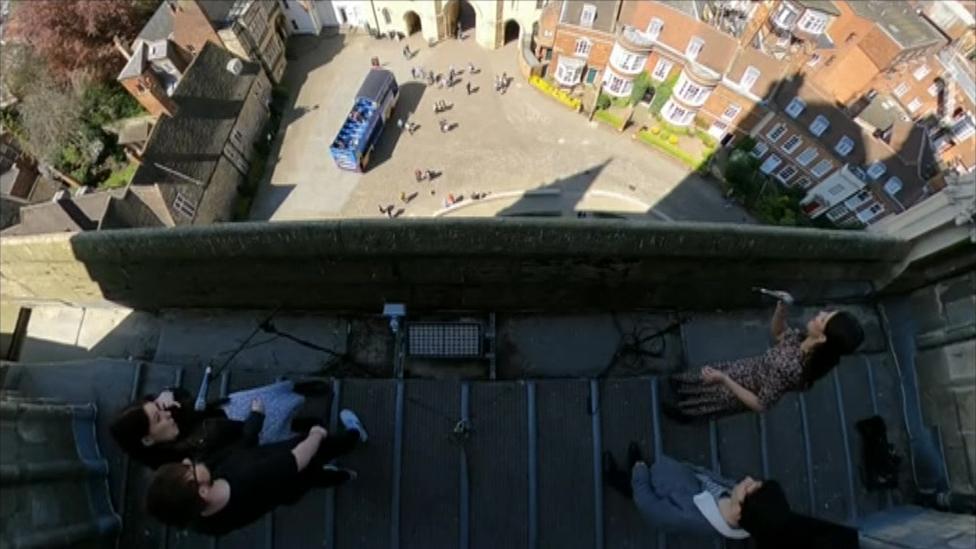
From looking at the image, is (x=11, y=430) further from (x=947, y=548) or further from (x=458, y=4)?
(x=458, y=4)

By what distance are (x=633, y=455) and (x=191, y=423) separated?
13.4ft

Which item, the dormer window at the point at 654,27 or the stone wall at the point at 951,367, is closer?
the stone wall at the point at 951,367

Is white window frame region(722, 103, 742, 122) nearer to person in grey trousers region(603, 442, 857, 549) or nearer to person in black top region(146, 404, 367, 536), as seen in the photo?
person in grey trousers region(603, 442, 857, 549)

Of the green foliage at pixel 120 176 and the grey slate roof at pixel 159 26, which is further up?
the grey slate roof at pixel 159 26

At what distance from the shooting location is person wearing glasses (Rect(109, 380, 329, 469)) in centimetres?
422

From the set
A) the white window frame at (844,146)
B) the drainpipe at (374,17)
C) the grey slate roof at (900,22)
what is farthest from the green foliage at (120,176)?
the grey slate roof at (900,22)

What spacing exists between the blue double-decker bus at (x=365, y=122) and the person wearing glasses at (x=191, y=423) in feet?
61.7

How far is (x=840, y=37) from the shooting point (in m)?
23.0

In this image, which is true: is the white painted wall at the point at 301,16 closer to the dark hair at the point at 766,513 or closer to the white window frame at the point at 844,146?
the white window frame at the point at 844,146

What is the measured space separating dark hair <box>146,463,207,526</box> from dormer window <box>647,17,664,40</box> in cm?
2412

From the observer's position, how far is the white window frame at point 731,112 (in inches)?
892

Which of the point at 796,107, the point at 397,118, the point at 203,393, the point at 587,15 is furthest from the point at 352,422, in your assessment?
the point at 796,107

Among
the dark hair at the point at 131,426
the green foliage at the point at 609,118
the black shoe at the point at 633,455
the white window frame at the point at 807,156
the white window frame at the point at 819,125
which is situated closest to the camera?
the dark hair at the point at 131,426

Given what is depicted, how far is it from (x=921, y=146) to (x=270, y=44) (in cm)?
2813
